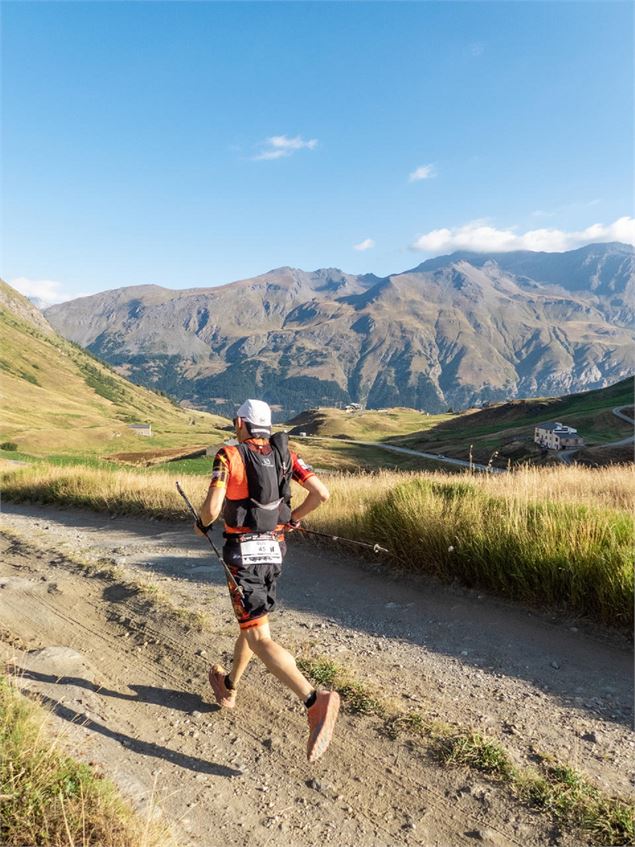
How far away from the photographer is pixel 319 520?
11.9 m

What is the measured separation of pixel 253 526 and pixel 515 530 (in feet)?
15.6

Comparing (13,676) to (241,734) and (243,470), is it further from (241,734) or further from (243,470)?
(243,470)

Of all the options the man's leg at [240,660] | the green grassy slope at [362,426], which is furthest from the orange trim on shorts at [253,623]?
the green grassy slope at [362,426]

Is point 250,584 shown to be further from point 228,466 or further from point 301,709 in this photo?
point 301,709

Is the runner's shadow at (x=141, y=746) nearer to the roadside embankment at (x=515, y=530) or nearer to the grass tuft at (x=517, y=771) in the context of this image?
the grass tuft at (x=517, y=771)

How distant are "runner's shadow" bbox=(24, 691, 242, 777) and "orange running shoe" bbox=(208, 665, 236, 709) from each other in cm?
72

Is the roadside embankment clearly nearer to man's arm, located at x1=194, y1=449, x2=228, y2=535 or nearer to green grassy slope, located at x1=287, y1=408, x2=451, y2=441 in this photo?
man's arm, located at x1=194, y1=449, x2=228, y2=535

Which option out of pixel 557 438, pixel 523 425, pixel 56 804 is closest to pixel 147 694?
pixel 56 804

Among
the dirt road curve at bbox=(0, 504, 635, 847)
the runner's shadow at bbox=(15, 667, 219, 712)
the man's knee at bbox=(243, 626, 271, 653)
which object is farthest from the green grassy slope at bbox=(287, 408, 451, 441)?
the man's knee at bbox=(243, 626, 271, 653)

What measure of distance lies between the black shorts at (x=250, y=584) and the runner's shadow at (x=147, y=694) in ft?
3.37

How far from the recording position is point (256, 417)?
5250 mm

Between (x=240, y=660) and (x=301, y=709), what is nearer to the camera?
(x=301, y=709)

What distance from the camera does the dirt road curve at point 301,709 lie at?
385 centimetres

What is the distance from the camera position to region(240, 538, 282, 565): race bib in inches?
198
